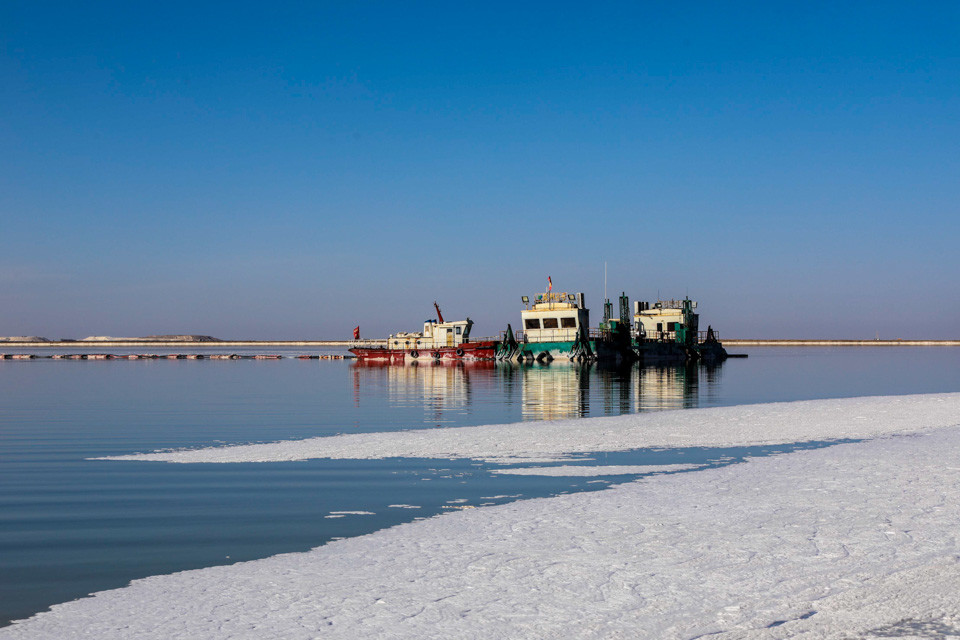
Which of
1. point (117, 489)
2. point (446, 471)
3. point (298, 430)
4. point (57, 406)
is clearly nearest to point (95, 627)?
point (117, 489)

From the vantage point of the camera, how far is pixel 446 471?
1433cm

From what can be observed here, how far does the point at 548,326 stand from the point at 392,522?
2968 inches

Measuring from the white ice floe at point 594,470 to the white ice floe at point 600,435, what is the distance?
42.6 inches

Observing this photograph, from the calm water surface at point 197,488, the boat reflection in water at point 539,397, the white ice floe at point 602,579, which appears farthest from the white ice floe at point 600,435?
the white ice floe at point 602,579

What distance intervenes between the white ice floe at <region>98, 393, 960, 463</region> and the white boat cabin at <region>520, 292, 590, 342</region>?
→ 57260mm

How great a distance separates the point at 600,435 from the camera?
19.4 m

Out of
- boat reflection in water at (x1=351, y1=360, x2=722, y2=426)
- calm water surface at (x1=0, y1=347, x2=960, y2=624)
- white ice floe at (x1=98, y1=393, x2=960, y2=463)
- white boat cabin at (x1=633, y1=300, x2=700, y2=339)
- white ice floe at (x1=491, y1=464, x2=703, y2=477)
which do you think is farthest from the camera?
white boat cabin at (x1=633, y1=300, x2=700, y2=339)

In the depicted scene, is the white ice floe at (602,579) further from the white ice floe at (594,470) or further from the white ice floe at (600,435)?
the white ice floe at (600,435)

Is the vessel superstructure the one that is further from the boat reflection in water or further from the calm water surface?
the calm water surface

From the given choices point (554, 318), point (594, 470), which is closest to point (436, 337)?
point (554, 318)

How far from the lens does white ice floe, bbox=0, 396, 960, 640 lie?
6.20 meters

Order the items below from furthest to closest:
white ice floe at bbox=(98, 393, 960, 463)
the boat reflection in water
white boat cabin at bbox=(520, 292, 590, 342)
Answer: white boat cabin at bbox=(520, 292, 590, 342) → the boat reflection in water → white ice floe at bbox=(98, 393, 960, 463)

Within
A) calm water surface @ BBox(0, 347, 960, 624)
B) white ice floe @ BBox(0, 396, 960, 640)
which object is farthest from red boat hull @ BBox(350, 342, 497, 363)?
white ice floe @ BBox(0, 396, 960, 640)

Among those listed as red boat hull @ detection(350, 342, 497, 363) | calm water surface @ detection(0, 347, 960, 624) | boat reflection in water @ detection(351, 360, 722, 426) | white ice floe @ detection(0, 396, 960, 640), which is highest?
red boat hull @ detection(350, 342, 497, 363)
